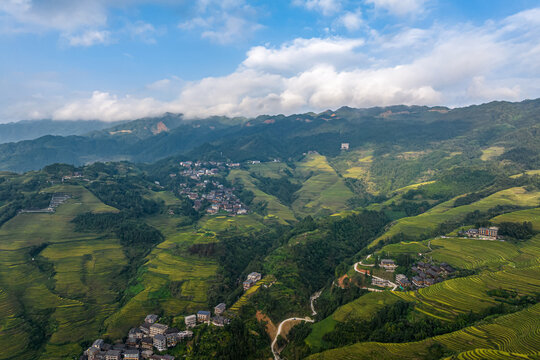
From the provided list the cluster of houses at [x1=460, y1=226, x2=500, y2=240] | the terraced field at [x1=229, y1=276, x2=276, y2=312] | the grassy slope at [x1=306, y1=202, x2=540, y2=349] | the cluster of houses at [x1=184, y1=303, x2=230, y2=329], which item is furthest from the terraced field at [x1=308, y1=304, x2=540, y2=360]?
the cluster of houses at [x1=460, y1=226, x2=500, y2=240]

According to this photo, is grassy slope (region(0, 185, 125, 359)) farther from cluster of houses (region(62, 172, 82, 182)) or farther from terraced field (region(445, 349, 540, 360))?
terraced field (region(445, 349, 540, 360))

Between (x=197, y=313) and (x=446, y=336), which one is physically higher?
(x=446, y=336)

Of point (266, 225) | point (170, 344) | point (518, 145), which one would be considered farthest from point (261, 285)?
point (518, 145)

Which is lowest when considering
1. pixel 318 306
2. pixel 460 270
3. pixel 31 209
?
pixel 318 306

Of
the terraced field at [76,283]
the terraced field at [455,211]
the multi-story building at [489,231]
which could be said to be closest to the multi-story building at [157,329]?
the terraced field at [76,283]

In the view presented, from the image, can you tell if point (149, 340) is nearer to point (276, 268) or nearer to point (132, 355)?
point (132, 355)

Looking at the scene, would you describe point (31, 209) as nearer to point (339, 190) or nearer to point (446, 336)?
point (446, 336)

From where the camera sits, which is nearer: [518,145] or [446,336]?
[446,336]
